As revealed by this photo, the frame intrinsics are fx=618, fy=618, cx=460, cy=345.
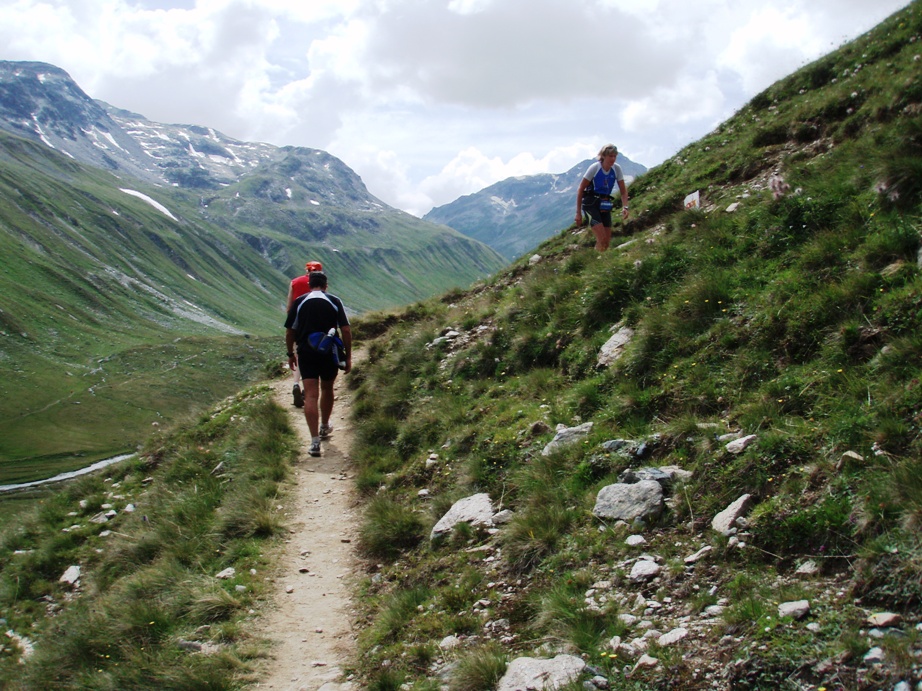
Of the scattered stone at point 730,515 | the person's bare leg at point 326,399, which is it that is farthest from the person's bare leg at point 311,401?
the scattered stone at point 730,515

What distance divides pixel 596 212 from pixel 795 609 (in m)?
11.0

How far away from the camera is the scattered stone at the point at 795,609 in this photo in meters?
3.95

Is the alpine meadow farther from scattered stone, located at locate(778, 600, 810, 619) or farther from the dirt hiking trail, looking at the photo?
the dirt hiking trail

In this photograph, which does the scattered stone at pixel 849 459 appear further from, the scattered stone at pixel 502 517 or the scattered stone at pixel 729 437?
the scattered stone at pixel 502 517

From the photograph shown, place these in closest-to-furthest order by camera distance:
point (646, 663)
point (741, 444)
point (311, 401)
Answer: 1. point (646, 663)
2. point (741, 444)
3. point (311, 401)

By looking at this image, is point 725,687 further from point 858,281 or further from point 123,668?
point 123,668

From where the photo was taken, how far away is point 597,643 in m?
4.49

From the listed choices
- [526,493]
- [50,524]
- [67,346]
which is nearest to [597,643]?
[526,493]

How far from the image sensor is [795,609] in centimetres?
399

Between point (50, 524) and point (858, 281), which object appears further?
point (50, 524)

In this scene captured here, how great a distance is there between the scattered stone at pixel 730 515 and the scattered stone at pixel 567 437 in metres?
2.25

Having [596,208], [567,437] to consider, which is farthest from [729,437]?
[596,208]

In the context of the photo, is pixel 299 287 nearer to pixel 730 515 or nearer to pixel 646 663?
pixel 730 515

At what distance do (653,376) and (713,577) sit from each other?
3318 mm
